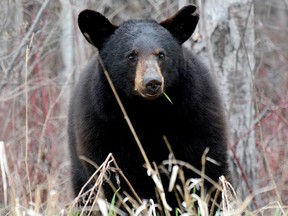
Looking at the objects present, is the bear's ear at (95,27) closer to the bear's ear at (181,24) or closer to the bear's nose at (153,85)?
the bear's ear at (181,24)

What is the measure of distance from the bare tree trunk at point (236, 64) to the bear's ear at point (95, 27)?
52.8 inches

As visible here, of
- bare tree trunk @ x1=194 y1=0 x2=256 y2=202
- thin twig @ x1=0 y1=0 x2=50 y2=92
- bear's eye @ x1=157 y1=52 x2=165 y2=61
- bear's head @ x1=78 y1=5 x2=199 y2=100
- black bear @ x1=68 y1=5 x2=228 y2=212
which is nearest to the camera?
bear's head @ x1=78 y1=5 x2=199 y2=100

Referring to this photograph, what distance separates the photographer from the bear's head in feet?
17.4

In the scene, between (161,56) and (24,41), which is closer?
(161,56)

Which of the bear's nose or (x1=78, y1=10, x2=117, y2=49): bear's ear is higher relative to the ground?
(x1=78, y1=10, x2=117, y2=49): bear's ear

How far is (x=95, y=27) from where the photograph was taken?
18.8 ft

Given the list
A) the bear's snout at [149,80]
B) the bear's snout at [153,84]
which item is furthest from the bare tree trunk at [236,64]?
the bear's snout at [153,84]

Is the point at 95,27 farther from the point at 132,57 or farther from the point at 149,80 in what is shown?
the point at 149,80

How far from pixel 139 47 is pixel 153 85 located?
0.53 m

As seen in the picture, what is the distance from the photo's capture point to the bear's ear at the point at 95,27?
18.5 feet

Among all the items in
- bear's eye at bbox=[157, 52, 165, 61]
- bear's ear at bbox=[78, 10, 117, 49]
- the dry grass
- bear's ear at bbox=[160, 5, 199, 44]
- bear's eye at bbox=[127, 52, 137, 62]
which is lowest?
the dry grass

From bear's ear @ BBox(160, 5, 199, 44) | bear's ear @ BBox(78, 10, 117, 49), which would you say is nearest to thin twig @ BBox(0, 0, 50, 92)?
bear's ear @ BBox(78, 10, 117, 49)

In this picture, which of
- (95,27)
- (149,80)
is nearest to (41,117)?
(95,27)

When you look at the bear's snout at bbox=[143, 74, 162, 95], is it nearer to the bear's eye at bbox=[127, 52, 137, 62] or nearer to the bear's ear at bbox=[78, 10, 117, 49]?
the bear's eye at bbox=[127, 52, 137, 62]
